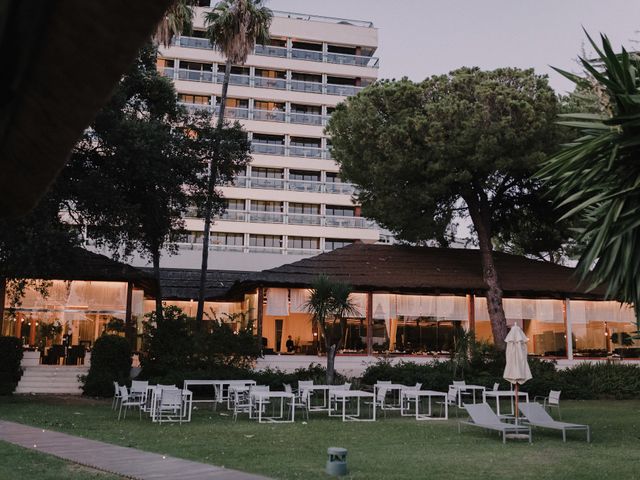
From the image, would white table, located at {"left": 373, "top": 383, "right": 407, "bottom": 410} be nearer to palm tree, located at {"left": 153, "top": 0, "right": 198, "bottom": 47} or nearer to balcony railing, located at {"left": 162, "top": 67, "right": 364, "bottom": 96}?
palm tree, located at {"left": 153, "top": 0, "right": 198, "bottom": 47}

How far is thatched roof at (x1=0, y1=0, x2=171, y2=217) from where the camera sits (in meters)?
1.23

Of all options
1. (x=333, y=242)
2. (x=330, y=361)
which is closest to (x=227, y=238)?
(x=333, y=242)

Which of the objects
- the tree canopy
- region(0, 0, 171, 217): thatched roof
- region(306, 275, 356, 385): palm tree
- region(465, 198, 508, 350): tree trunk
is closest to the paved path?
region(0, 0, 171, 217): thatched roof

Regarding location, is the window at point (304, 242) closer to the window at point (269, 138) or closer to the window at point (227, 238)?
the window at point (227, 238)

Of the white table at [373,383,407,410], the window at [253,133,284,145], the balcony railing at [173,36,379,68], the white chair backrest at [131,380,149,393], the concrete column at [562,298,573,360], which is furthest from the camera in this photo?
the balcony railing at [173,36,379,68]

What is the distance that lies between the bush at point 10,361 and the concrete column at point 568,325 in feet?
68.4

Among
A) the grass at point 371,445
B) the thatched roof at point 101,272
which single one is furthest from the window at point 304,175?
the grass at point 371,445

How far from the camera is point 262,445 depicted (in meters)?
12.1

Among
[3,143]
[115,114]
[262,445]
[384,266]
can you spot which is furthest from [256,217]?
[3,143]

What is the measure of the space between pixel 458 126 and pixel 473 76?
2.29 m

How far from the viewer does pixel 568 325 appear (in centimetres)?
2806

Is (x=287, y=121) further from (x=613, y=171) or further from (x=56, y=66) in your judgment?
(x=56, y=66)

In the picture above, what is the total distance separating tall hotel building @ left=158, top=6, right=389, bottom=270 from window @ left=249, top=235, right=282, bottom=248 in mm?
77

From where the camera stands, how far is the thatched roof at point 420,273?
26.7 m
